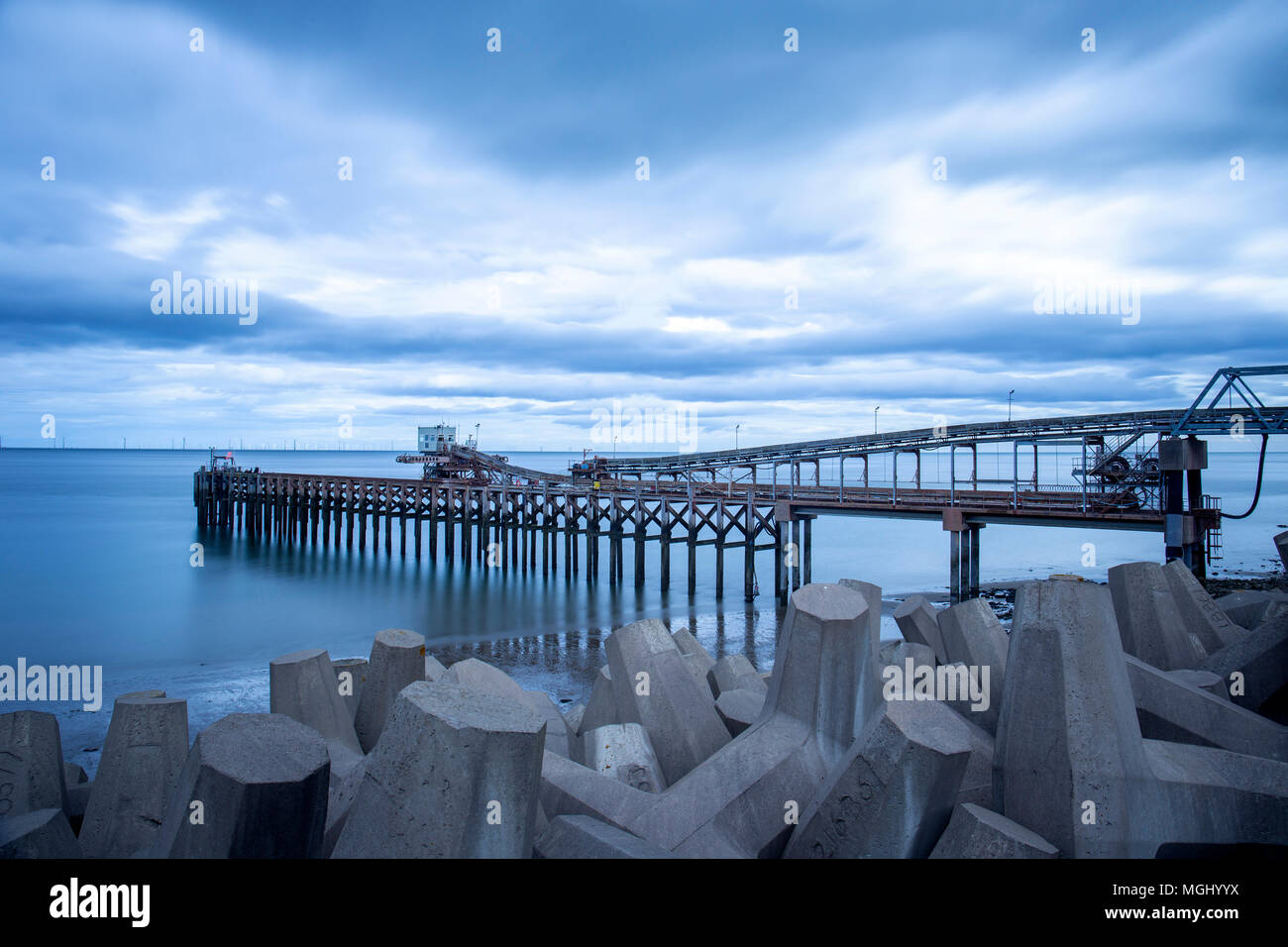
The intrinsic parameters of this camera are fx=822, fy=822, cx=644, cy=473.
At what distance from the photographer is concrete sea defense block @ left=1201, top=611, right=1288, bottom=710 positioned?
5.61 metres

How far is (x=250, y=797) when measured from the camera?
3188 mm

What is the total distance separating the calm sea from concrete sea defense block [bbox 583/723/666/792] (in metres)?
7.27

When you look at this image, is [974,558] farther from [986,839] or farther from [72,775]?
[72,775]

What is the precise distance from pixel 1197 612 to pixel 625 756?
5.77m

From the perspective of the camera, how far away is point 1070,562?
104ft

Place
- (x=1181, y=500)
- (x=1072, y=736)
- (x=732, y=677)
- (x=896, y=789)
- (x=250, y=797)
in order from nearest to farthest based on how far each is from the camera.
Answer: (x=250, y=797)
(x=896, y=789)
(x=1072, y=736)
(x=732, y=677)
(x=1181, y=500)

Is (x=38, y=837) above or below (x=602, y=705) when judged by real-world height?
above

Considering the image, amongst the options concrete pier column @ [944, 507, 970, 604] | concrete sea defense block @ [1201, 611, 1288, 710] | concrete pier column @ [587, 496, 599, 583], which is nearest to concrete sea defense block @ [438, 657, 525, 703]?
concrete sea defense block @ [1201, 611, 1288, 710]

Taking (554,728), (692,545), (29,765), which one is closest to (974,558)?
(692,545)

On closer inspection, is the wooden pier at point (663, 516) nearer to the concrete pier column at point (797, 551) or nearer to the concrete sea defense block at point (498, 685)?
the concrete pier column at point (797, 551)
